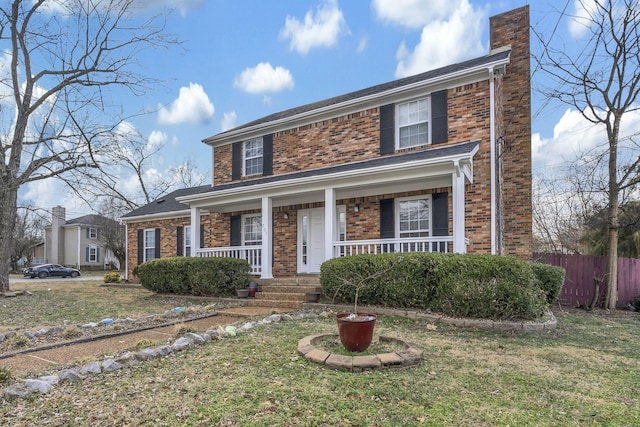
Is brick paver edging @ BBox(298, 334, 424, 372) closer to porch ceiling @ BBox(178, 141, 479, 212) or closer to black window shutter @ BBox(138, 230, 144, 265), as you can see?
porch ceiling @ BBox(178, 141, 479, 212)

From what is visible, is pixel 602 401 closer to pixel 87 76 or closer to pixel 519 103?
pixel 519 103

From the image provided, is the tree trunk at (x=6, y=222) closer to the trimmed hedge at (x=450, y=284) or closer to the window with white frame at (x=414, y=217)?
the trimmed hedge at (x=450, y=284)

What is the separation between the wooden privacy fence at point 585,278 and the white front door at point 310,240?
6.48 m

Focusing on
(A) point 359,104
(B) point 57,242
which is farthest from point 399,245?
(B) point 57,242

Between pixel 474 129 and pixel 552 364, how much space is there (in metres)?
6.61

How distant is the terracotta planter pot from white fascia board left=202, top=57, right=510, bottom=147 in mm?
7674

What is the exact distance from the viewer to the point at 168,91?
42.7ft

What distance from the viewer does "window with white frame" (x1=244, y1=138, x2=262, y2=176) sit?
44.7 ft

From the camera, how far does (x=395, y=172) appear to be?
887 cm

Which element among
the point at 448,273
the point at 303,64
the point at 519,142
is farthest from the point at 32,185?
the point at 519,142

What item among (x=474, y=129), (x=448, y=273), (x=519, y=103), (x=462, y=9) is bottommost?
(x=448, y=273)

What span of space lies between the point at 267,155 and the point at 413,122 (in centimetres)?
515

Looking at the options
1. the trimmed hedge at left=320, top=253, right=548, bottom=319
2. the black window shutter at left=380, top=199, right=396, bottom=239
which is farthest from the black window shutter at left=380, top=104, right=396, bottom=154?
the trimmed hedge at left=320, top=253, right=548, bottom=319

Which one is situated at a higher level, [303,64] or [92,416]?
[303,64]
